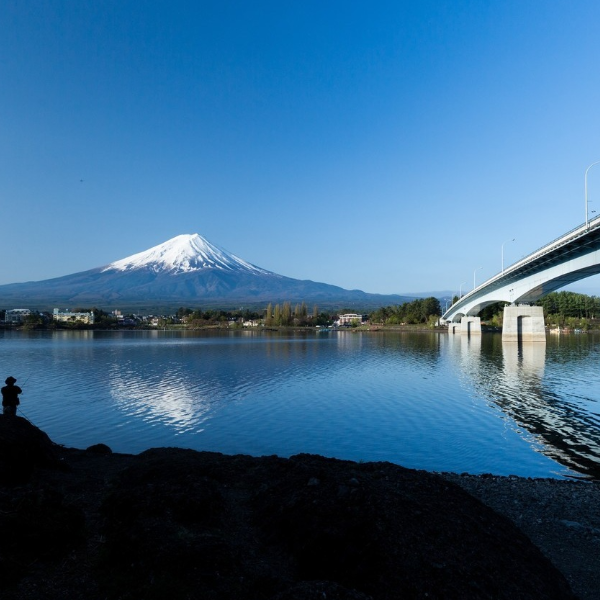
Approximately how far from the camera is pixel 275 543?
5809 mm

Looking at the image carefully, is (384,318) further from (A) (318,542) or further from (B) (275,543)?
(A) (318,542)

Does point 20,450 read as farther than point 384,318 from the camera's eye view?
No

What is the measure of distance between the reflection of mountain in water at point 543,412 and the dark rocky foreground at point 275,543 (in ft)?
32.3

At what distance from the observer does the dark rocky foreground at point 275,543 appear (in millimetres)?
4602

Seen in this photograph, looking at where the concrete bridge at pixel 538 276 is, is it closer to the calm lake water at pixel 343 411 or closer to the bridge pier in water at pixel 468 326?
the bridge pier in water at pixel 468 326

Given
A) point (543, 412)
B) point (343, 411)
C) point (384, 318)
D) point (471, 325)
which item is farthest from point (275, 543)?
point (384, 318)

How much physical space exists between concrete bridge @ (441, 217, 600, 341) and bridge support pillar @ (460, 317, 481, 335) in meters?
9.12

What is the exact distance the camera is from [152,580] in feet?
14.8

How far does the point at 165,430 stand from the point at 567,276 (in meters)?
48.4

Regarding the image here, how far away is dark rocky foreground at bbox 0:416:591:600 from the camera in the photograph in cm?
460

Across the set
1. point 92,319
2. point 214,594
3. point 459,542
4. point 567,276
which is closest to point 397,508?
point 459,542

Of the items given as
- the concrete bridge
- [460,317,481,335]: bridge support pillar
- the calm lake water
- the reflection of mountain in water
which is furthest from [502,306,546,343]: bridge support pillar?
the calm lake water

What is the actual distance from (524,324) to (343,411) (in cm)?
5959

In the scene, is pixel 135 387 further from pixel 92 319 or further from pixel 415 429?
pixel 92 319
